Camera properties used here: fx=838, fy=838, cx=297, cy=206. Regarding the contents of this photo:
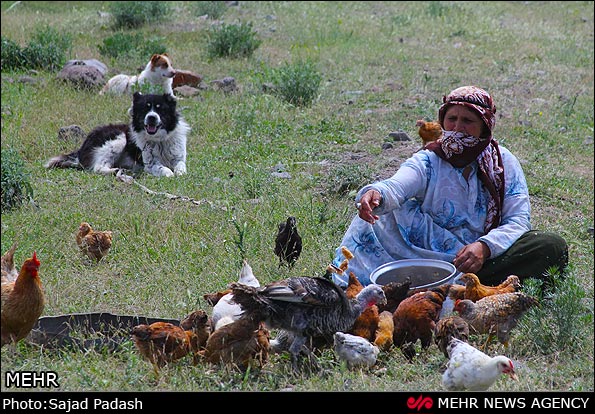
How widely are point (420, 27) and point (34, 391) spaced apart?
516 inches

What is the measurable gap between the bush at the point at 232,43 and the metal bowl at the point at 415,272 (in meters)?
8.40

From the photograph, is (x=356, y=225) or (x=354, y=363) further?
(x=356, y=225)

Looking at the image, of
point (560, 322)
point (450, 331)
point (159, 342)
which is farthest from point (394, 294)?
point (159, 342)

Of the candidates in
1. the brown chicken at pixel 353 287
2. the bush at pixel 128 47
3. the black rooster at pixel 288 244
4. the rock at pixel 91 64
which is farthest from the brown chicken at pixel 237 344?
the bush at pixel 128 47

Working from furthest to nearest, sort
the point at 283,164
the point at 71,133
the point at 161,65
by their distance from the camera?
the point at 161,65 < the point at 71,133 < the point at 283,164

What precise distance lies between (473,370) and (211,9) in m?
13.5

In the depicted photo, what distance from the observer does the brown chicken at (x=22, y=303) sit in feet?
13.2

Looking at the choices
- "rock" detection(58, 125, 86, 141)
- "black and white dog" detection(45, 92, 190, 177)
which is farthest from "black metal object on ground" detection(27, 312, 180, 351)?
"rock" detection(58, 125, 86, 141)

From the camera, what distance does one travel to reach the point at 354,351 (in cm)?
424

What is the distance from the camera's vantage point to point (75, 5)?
18.4 m

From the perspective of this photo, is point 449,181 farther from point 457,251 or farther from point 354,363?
point 354,363

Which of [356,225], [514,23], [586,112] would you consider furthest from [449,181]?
[514,23]

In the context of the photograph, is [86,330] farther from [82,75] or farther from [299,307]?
[82,75]

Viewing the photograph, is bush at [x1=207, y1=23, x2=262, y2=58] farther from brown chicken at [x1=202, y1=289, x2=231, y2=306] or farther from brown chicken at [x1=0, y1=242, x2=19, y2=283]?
brown chicken at [x1=0, y1=242, x2=19, y2=283]
